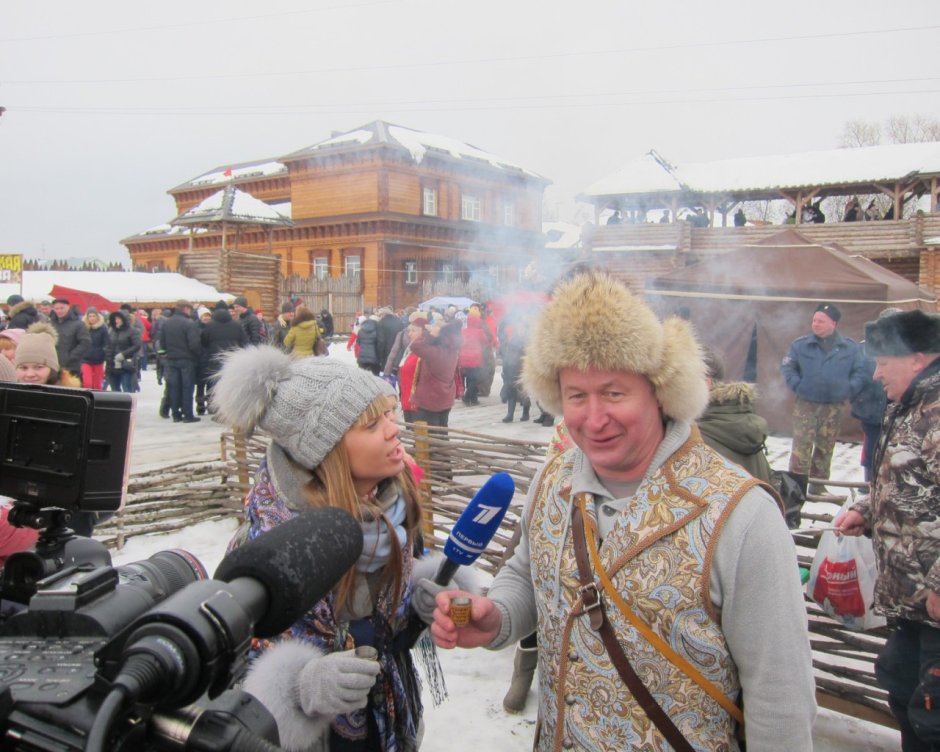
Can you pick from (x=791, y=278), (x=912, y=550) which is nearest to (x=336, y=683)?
(x=912, y=550)

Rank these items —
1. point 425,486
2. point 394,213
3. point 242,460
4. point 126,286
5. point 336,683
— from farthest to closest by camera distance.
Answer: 1. point 394,213
2. point 126,286
3. point 242,460
4. point 425,486
5. point 336,683

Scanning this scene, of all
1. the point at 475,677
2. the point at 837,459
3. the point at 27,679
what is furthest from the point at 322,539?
the point at 837,459

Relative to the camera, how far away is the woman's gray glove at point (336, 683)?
1524 millimetres

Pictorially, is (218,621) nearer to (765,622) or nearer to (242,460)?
(765,622)

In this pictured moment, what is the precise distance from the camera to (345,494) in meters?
1.97

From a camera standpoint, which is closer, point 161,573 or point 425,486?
point 161,573

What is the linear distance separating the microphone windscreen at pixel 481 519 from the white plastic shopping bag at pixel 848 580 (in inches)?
79.1

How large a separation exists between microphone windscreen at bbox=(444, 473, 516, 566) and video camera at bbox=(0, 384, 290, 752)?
695 mm

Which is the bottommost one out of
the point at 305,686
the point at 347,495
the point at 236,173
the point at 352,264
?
the point at 305,686

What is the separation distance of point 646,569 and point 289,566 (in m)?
0.87

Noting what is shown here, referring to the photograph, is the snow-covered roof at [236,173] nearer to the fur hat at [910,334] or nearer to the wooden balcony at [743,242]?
the wooden balcony at [743,242]

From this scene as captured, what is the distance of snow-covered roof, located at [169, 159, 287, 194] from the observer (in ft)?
142

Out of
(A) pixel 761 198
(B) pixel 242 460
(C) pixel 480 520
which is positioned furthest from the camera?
(A) pixel 761 198

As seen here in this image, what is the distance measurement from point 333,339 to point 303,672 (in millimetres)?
26117
